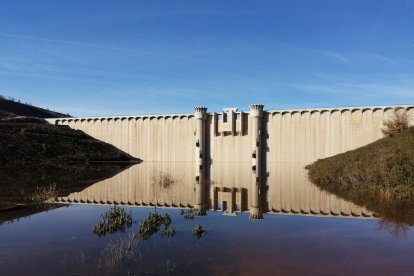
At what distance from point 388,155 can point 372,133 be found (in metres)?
29.6

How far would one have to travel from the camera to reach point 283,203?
1891cm

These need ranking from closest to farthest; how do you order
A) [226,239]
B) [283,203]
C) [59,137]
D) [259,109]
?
[226,239]
[283,203]
[259,109]
[59,137]

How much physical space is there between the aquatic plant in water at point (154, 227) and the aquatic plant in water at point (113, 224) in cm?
73

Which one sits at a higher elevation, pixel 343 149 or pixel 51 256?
pixel 343 149

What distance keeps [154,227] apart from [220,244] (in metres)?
2.71

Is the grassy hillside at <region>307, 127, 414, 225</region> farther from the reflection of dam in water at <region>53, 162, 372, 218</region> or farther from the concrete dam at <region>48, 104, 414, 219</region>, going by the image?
the concrete dam at <region>48, 104, 414, 219</region>

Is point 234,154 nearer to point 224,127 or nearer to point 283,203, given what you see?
point 224,127

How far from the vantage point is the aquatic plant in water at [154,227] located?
11448mm

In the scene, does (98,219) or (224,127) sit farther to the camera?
(224,127)

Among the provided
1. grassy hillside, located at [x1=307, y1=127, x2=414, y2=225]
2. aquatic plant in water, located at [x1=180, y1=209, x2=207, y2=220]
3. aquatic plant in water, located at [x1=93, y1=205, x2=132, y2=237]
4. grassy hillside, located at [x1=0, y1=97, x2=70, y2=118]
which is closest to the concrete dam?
grassy hillside, located at [x1=307, y1=127, x2=414, y2=225]

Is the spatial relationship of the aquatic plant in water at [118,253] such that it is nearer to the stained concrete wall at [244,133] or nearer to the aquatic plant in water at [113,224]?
the aquatic plant in water at [113,224]

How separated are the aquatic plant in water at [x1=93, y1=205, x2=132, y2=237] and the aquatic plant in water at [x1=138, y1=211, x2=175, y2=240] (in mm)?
732

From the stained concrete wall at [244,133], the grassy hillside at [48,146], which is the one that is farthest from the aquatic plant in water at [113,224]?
the stained concrete wall at [244,133]

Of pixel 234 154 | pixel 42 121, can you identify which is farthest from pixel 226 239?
pixel 42 121
